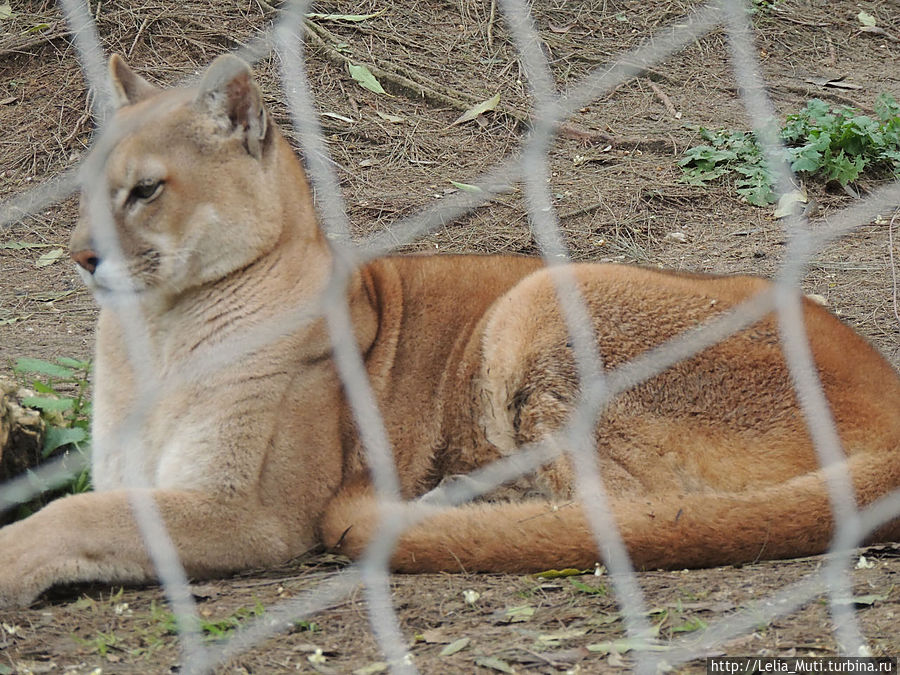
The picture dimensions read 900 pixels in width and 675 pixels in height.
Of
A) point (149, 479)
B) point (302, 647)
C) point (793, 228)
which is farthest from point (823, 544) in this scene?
point (793, 228)

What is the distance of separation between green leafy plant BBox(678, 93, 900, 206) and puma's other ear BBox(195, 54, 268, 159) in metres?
2.93

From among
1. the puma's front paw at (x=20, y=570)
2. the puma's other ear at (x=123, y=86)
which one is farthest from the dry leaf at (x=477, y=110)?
the puma's front paw at (x=20, y=570)

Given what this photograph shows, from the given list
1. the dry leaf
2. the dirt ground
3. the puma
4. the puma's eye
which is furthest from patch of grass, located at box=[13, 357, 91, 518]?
the dry leaf

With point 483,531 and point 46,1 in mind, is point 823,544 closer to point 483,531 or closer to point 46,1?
point 483,531

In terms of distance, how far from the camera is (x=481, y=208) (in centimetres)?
500

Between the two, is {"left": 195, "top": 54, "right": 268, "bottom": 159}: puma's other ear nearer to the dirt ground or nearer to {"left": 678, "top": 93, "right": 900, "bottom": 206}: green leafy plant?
the dirt ground

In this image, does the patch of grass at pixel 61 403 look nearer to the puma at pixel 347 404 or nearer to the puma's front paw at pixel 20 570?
the puma at pixel 347 404

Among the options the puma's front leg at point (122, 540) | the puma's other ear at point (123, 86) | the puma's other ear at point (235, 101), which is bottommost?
the puma's front leg at point (122, 540)

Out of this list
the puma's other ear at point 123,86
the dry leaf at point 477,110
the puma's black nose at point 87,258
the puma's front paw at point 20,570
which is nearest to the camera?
the puma's front paw at point 20,570

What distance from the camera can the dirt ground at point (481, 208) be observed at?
2.09 m

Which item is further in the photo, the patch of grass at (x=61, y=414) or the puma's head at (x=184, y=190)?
the patch of grass at (x=61, y=414)

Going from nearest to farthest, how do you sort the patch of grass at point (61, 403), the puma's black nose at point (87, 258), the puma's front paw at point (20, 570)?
1. the puma's front paw at point (20, 570)
2. the puma's black nose at point (87, 258)
3. the patch of grass at point (61, 403)

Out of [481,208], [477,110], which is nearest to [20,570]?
[481,208]

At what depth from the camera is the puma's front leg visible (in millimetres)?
2332
